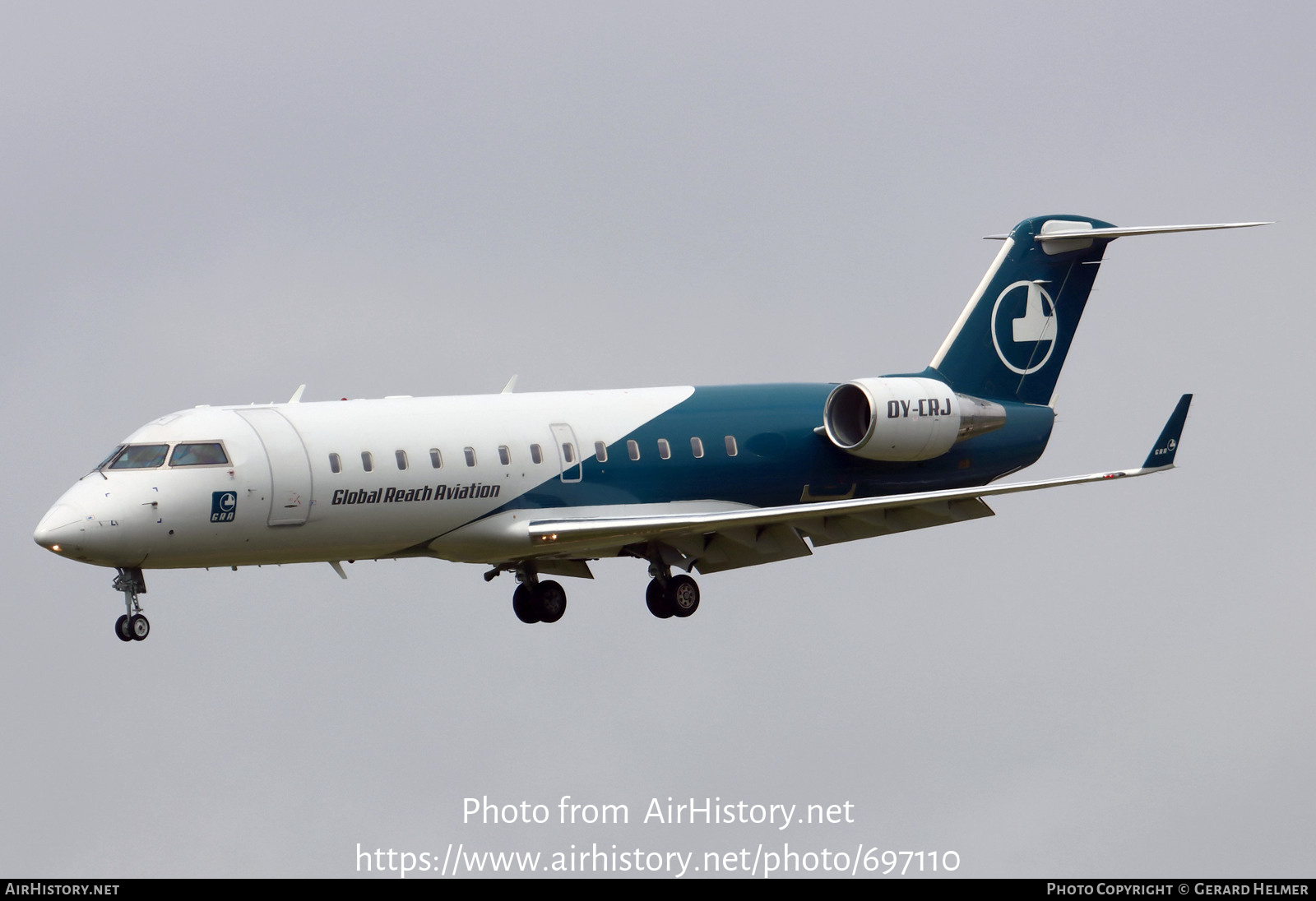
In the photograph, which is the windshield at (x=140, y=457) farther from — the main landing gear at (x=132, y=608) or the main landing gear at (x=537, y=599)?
the main landing gear at (x=537, y=599)

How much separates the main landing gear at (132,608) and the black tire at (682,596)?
930 centimetres

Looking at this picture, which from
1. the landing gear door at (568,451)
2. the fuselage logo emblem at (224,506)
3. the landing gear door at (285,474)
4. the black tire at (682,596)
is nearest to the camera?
the fuselage logo emblem at (224,506)

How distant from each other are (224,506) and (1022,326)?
16181 mm

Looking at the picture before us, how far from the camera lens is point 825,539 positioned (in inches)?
1447

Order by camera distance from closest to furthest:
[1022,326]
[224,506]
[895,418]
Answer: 1. [224,506]
2. [895,418]
3. [1022,326]

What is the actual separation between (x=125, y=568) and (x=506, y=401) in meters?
6.95

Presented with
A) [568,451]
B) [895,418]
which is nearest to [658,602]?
[568,451]

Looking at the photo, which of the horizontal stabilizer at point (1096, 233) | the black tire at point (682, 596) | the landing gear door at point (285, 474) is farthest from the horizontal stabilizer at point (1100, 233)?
the landing gear door at point (285, 474)

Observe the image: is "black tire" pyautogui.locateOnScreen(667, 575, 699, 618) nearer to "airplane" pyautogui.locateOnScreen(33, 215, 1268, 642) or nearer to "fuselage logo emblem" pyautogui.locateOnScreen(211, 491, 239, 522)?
"airplane" pyautogui.locateOnScreen(33, 215, 1268, 642)

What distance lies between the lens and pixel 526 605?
3712cm

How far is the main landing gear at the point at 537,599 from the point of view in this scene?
37.1 m

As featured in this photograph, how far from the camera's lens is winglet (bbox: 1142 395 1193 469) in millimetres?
35125

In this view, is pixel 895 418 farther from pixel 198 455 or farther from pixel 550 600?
pixel 198 455

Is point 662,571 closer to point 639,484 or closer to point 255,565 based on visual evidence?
point 639,484
